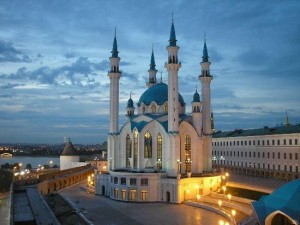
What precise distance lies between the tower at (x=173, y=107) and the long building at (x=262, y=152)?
21968 mm

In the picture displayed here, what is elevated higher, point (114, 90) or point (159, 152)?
point (114, 90)

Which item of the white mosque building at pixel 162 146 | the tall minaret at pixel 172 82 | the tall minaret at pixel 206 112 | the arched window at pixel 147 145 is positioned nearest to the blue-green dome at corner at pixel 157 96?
the white mosque building at pixel 162 146

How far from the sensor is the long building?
62469 millimetres

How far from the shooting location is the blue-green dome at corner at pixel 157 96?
192 feet

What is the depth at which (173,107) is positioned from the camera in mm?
51406

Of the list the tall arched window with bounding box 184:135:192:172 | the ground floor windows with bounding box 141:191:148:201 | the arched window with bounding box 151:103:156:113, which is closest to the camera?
the ground floor windows with bounding box 141:191:148:201

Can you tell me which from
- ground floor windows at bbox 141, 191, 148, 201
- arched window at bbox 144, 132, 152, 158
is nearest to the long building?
arched window at bbox 144, 132, 152, 158

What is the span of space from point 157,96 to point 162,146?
9401 millimetres

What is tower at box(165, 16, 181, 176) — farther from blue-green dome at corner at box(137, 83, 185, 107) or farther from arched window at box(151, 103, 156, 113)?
arched window at box(151, 103, 156, 113)

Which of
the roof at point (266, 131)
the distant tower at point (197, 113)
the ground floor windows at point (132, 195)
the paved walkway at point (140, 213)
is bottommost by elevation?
the paved walkway at point (140, 213)

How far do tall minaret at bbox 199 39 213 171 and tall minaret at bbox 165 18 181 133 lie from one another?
8202mm

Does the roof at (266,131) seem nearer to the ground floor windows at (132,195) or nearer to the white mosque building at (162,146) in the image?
the white mosque building at (162,146)

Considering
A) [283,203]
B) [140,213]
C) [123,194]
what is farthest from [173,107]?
[283,203]

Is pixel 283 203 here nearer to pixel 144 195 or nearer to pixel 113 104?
pixel 144 195
